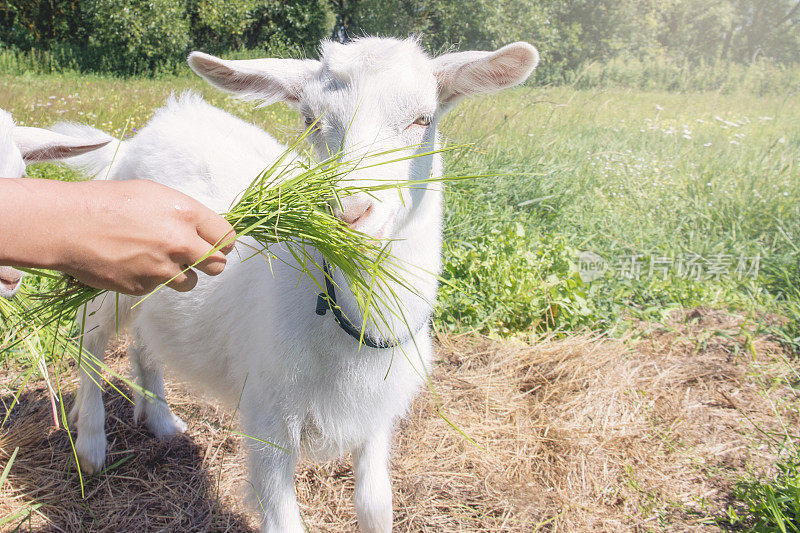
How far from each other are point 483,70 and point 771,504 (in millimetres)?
1947

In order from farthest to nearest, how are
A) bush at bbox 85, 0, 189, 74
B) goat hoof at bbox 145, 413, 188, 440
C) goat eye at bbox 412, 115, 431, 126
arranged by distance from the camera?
bush at bbox 85, 0, 189, 74, goat hoof at bbox 145, 413, 188, 440, goat eye at bbox 412, 115, 431, 126

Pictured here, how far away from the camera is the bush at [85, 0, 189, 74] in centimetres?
1258

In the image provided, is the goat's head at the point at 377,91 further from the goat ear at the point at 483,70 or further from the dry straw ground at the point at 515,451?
the dry straw ground at the point at 515,451

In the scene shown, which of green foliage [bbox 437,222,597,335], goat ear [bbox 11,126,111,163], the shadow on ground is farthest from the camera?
green foliage [bbox 437,222,597,335]

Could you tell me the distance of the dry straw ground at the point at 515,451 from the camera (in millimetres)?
2512

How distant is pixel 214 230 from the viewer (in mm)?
1285

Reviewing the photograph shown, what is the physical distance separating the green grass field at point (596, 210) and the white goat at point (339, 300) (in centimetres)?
40

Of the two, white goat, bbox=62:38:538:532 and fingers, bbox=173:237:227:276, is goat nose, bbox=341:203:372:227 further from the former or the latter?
fingers, bbox=173:237:227:276

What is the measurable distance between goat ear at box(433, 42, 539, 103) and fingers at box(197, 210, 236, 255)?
3.32ft

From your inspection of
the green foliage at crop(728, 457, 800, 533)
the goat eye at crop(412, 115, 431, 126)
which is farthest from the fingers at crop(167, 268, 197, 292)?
the green foliage at crop(728, 457, 800, 533)

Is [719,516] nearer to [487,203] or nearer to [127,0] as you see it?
[487,203]

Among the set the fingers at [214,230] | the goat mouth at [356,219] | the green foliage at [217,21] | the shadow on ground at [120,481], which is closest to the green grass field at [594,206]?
the goat mouth at [356,219]

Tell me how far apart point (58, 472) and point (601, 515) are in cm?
255

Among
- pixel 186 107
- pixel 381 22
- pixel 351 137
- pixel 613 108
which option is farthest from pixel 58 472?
pixel 381 22
